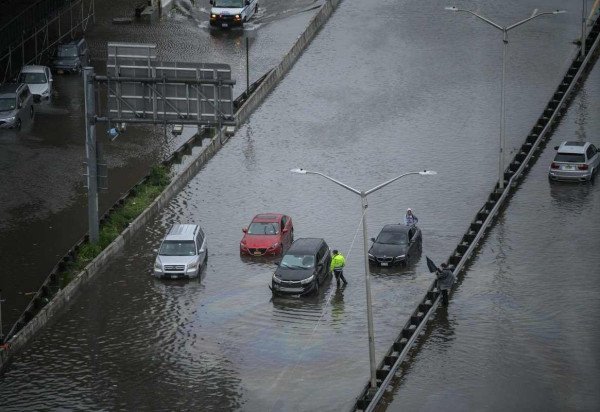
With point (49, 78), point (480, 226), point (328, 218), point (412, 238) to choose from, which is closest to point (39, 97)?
point (49, 78)

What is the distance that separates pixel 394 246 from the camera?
183 ft

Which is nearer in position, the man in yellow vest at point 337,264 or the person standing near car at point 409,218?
the man in yellow vest at point 337,264

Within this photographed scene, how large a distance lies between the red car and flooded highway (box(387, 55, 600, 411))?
24.7ft

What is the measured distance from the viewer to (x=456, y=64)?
82562mm

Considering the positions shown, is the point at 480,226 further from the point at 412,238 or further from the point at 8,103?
the point at 8,103

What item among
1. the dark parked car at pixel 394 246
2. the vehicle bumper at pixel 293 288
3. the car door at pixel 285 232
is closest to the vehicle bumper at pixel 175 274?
the vehicle bumper at pixel 293 288

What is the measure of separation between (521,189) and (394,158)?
718 centimetres

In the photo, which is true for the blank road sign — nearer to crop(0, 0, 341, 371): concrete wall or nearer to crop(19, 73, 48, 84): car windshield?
crop(0, 0, 341, 371): concrete wall

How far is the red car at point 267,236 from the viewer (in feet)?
187

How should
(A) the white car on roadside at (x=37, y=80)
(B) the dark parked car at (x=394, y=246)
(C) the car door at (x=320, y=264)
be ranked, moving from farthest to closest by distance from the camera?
1. (A) the white car on roadside at (x=37, y=80)
2. (B) the dark parked car at (x=394, y=246)
3. (C) the car door at (x=320, y=264)

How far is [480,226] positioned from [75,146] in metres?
22.4

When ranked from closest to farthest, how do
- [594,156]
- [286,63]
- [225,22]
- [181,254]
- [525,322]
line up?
[525,322] → [181,254] → [594,156] → [286,63] → [225,22]

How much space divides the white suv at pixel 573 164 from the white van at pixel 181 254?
688 inches

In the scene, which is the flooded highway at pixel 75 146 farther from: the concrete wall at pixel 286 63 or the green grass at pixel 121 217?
the concrete wall at pixel 286 63
